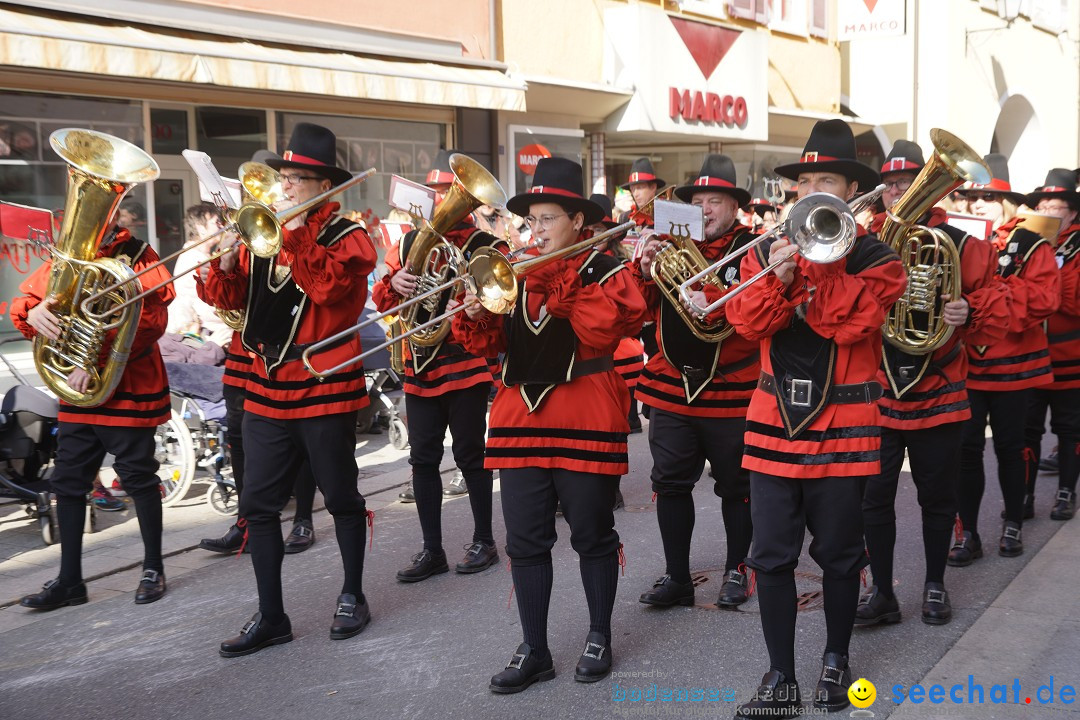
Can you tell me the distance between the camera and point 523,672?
4328 millimetres

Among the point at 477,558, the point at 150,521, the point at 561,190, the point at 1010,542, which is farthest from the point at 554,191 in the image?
the point at 1010,542

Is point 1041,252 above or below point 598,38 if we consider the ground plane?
below

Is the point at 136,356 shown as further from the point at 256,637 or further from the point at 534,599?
the point at 534,599

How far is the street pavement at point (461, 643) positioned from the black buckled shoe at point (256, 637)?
0.16 feet

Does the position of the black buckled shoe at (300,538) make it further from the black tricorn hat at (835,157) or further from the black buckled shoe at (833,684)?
the black tricorn hat at (835,157)

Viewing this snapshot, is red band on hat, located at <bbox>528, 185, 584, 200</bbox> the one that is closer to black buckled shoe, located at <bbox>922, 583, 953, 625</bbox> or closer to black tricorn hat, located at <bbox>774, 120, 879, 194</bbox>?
black tricorn hat, located at <bbox>774, 120, 879, 194</bbox>

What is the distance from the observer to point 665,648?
15.5 feet

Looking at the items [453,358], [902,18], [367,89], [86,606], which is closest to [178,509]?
[86,606]

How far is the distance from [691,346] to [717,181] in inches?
31.2

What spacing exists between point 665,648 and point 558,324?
4.68 ft

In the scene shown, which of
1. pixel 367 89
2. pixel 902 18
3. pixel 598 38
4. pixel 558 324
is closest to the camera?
pixel 558 324

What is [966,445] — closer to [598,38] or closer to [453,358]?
[453,358]

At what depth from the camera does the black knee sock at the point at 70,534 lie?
17.7 ft

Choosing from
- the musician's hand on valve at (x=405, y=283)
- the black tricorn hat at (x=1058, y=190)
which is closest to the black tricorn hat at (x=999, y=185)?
the black tricorn hat at (x=1058, y=190)
